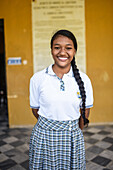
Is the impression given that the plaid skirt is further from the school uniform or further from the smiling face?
the smiling face

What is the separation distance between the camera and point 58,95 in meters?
1.26

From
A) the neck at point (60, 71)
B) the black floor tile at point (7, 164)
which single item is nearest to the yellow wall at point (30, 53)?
the black floor tile at point (7, 164)

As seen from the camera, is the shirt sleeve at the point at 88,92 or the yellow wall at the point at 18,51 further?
the yellow wall at the point at 18,51

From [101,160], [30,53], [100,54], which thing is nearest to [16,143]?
[101,160]

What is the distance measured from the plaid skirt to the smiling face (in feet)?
1.50

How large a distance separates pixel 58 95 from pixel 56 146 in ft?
1.25

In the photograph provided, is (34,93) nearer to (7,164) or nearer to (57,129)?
(57,129)

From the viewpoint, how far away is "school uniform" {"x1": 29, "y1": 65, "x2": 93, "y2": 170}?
126cm

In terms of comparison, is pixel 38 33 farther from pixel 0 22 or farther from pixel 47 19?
pixel 0 22

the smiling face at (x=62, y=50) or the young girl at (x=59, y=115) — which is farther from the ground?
the smiling face at (x=62, y=50)

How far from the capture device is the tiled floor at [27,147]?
2.44m

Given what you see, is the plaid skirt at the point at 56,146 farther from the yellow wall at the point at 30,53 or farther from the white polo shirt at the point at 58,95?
the yellow wall at the point at 30,53

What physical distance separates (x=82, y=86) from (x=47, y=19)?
2986 mm

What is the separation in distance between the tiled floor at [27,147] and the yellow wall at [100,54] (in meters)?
0.47
